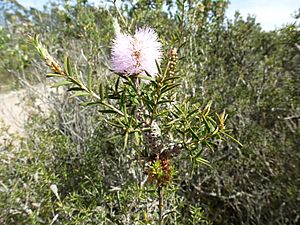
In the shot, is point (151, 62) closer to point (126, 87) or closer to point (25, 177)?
point (126, 87)

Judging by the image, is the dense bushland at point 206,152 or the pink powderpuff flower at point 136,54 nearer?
the pink powderpuff flower at point 136,54

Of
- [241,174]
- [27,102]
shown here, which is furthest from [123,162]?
[27,102]

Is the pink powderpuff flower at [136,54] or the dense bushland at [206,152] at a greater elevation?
the pink powderpuff flower at [136,54]

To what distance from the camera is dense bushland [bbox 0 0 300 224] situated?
272cm

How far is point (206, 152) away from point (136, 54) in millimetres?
2191

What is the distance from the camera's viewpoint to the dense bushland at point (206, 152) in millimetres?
2719

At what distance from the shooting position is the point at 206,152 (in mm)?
3051

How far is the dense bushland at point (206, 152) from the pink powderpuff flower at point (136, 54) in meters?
1.33

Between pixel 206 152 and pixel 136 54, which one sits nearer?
pixel 136 54

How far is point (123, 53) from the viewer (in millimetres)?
975

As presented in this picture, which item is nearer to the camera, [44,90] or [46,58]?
[46,58]

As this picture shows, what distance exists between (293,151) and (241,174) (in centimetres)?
48

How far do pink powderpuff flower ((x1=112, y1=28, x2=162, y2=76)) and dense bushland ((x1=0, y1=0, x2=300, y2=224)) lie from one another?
4.37 ft

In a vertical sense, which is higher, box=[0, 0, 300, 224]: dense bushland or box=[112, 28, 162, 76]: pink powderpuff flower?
box=[112, 28, 162, 76]: pink powderpuff flower
